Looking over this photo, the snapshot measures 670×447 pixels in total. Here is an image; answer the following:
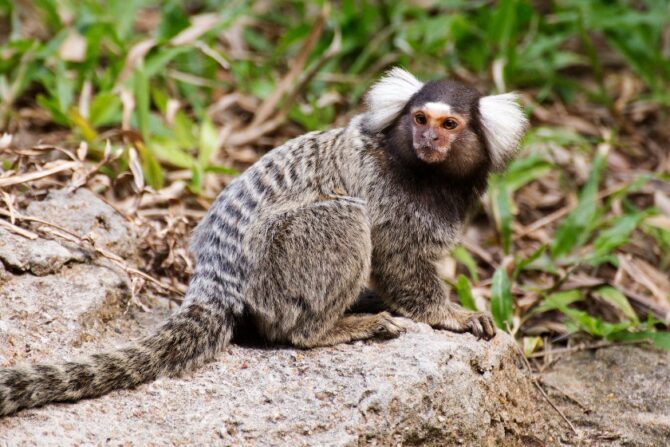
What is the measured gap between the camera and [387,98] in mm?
3705

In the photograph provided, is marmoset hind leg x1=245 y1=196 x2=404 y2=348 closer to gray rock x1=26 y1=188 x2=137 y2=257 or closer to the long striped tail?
the long striped tail

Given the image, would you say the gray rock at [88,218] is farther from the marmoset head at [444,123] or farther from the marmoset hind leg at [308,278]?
the marmoset head at [444,123]

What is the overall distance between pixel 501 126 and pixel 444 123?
29 cm

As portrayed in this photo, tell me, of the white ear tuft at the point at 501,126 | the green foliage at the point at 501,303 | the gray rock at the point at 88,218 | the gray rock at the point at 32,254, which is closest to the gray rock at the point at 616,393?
the green foliage at the point at 501,303

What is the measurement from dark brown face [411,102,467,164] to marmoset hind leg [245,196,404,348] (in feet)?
1.44

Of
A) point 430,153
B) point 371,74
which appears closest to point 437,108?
point 430,153

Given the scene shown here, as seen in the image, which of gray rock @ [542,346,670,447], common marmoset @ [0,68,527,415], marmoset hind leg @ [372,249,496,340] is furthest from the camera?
marmoset hind leg @ [372,249,496,340]

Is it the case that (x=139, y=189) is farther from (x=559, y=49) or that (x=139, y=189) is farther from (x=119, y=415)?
(x=559, y=49)

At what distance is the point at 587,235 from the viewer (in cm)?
499

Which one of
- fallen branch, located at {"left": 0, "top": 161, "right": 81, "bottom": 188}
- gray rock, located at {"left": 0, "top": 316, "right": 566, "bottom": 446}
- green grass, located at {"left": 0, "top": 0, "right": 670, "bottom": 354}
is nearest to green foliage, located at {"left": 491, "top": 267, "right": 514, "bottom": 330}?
green grass, located at {"left": 0, "top": 0, "right": 670, "bottom": 354}

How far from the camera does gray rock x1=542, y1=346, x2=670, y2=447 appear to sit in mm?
3418

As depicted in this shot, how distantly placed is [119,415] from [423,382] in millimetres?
1046

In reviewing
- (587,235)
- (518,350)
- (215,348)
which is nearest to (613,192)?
(587,235)

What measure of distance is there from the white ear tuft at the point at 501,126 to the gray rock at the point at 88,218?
1697mm
